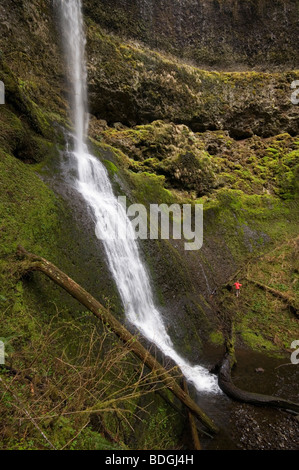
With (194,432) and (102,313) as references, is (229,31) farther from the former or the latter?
(194,432)

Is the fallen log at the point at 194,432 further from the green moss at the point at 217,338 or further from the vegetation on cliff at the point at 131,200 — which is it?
the green moss at the point at 217,338

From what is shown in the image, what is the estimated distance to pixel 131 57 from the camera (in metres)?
16.9

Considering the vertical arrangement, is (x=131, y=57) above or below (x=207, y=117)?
above

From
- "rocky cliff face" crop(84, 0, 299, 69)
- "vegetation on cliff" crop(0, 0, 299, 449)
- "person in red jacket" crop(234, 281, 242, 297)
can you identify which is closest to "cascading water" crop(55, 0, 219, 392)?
"vegetation on cliff" crop(0, 0, 299, 449)

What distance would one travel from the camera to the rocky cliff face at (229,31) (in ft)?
72.4

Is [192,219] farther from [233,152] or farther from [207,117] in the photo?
[207,117]

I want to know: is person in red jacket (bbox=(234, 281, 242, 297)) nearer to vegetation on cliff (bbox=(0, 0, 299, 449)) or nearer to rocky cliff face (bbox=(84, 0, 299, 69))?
vegetation on cliff (bbox=(0, 0, 299, 449))

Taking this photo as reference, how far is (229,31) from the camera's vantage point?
934 inches

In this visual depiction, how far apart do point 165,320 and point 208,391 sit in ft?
6.60

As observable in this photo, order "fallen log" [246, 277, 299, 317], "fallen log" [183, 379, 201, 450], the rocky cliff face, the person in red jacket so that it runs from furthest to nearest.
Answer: the rocky cliff face, the person in red jacket, "fallen log" [246, 277, 299, 317], "fallen log" [183, 379, 201, 450]

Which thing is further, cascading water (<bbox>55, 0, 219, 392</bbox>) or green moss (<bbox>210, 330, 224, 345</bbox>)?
green moss (<bbox>210, 330, 224, 345</bbox>)

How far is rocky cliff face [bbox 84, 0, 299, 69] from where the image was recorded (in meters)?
22.1

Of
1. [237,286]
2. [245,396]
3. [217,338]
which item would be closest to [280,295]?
[237,286]
